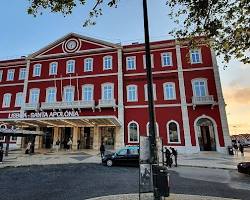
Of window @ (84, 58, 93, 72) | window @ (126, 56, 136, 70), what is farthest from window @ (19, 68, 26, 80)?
window @ (126, 56, 136, 70)

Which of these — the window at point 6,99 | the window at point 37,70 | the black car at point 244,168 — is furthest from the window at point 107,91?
the black car at point 244,168

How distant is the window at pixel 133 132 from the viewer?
25.6 metres

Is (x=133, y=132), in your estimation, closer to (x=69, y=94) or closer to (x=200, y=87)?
(x=200, y=87)

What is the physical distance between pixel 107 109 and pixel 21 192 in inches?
733

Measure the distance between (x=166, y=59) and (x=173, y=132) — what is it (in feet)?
31.6

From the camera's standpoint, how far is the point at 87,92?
28125mm

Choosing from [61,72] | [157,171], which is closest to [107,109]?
[61,72]

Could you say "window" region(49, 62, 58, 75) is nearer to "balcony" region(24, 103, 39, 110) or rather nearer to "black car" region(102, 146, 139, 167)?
"balcony" region(24, 103, 39, 110)

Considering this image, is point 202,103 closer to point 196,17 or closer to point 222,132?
point 222,132

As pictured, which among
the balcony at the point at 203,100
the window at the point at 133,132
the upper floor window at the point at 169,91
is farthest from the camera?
the upper floor window at the point at 169,91

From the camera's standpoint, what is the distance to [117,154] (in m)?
16.2

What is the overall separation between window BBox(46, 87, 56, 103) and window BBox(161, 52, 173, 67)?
15644mm

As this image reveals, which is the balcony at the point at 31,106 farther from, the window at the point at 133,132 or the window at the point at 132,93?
the window at the point at 133,132

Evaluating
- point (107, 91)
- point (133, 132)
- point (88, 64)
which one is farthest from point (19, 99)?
point (133, 132)
